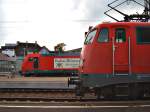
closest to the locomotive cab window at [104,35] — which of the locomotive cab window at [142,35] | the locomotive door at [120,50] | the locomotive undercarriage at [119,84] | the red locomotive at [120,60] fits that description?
the red locomotive at [120,60]

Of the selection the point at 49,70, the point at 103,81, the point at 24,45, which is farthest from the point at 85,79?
the point at 24,45

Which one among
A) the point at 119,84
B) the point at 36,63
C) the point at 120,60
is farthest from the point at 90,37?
the point at 36,63

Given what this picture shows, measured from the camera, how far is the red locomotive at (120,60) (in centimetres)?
1552

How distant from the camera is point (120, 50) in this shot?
617 inches

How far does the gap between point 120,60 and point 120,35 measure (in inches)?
37.9

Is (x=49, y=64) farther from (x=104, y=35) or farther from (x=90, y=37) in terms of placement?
(x=104, y=35)

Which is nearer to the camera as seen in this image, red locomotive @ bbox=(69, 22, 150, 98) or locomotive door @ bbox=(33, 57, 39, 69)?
red locomotive @ bbox=(69, 22, 150, 98)

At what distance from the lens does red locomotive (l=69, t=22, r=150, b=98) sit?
15523mm

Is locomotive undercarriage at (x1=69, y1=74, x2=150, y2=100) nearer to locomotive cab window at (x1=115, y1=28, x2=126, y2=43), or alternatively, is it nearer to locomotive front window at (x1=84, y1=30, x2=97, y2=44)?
locomotive cab window at (x1=115, y1=28, x2=126, y2=43)

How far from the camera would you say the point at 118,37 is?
618 inches

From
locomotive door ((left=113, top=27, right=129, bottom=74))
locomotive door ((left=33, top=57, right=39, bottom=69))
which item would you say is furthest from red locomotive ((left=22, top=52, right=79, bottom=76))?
locomotive door ((left=113, top=27, right=129, bottom=74))

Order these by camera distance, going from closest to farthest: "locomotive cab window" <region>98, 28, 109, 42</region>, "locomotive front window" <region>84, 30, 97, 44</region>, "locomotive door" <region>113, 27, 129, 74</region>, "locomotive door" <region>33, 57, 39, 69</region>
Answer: "locomotive door" <region>113, 27, 129, 74</region>
"locomotive cab window" <region>98, 28, 109, 42</region>
"locomotive front window" <region>84, 30, 97, 44</region>
"locomotive door" <region>33, 57, 39, 69</region>

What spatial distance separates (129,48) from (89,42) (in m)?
1.64

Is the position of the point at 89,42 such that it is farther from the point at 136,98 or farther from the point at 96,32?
the point at 136,98
